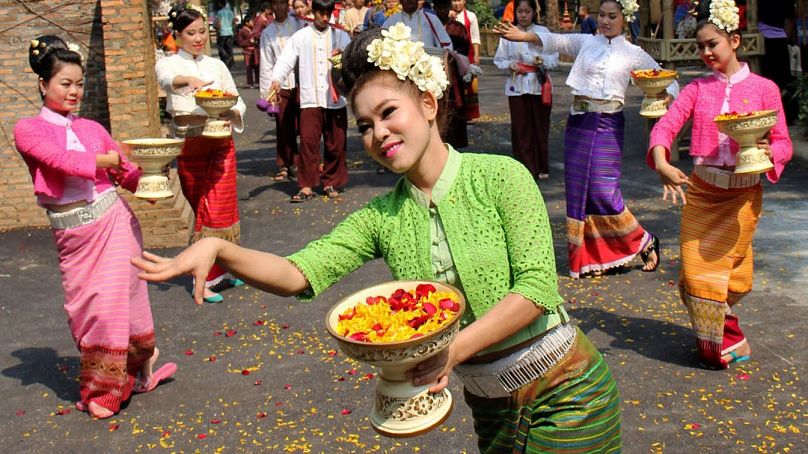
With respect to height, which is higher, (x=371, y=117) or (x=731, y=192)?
(x=371, y=117)

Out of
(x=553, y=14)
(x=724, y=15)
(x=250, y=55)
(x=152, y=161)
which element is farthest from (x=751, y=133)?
(x=553, y=14)

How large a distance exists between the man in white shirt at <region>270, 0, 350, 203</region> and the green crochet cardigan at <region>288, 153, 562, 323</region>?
29.4 ft

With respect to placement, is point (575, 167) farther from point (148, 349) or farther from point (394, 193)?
point (394, 193)

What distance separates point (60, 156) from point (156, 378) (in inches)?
60.8

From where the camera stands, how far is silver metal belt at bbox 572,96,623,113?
8555 mm

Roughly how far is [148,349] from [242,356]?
786 mm

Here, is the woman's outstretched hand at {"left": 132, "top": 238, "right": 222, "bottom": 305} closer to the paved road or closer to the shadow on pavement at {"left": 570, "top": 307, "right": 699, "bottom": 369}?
the paved road

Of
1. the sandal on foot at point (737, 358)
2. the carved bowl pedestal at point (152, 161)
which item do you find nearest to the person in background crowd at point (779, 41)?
the sandal on foot at point (737, 358)

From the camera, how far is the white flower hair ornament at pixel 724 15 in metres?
6.31

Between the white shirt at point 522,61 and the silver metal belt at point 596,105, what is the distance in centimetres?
349

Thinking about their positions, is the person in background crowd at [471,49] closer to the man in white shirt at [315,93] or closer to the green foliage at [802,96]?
the man in white shirt at [315,93]

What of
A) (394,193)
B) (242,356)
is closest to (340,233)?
(394,193)

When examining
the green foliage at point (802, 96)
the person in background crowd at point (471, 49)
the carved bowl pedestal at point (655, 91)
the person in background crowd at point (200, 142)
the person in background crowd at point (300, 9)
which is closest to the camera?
the carved bowl pedestal at point (655, 91)

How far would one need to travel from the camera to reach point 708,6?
21.5 feet
